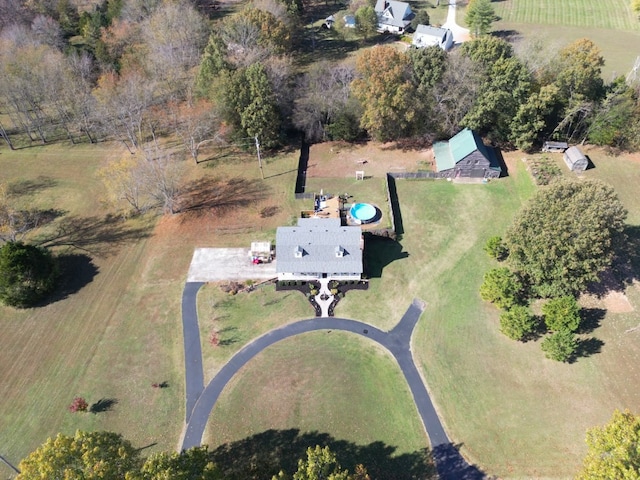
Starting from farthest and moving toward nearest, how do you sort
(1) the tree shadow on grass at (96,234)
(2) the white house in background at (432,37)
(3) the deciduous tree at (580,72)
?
(2) the white house in background at (432,37) < (3) the deciduous tree at (580,72) < (1) the tree shadow on grass at (96,234)

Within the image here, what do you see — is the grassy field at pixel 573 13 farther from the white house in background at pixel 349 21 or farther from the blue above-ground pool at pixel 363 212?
the blue above-ground pool at pixel 363 212

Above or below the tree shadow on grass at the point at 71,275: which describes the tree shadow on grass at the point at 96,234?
above

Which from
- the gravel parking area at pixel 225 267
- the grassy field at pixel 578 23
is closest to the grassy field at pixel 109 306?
the gravel parking area at pixel 225 267

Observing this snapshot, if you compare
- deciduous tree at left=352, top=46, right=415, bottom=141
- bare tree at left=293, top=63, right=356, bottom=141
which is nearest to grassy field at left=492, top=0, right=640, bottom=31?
deciduous tree at left=352, top=46, right=415, bottom=141

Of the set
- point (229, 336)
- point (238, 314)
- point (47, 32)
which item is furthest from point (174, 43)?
point (229, 336)

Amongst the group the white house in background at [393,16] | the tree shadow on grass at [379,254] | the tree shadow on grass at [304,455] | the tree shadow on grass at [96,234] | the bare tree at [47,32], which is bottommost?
the tree shadow on grass at [304,455]

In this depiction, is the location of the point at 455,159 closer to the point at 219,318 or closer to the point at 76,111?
the point at 219,318

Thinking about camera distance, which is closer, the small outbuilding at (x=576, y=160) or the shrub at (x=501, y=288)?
the shrub at (x=501, y=288)

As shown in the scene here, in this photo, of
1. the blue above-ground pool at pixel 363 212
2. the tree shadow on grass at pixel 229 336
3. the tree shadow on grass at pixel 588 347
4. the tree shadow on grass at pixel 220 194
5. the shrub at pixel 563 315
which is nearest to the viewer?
the shrub at pixel 563 315

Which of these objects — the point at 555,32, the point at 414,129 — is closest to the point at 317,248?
the point at 414,129
